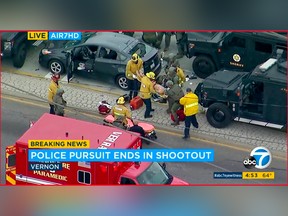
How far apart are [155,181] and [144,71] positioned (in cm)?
449

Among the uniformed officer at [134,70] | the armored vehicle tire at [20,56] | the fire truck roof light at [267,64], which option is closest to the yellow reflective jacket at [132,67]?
the uniformed officer at [134,70]

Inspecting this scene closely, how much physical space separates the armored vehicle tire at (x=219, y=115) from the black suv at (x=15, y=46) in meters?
5.42

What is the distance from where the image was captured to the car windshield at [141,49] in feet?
83.9

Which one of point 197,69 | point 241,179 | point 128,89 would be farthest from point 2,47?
point 241,179

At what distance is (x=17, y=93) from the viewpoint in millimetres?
25750

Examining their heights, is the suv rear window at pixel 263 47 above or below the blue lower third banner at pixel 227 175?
above

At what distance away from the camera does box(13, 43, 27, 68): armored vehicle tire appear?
85.5ft

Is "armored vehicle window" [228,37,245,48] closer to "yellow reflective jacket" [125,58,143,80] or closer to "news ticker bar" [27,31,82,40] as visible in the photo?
"yellow reflective jacket" [125,58,143,80]

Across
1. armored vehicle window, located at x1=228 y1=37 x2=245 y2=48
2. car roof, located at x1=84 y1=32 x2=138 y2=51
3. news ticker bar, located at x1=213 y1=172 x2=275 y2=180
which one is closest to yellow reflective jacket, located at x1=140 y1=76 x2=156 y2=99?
car roof, located at x1=84 y1=32 x2=138 y2=51

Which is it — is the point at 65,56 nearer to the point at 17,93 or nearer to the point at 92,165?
the point at 17,93

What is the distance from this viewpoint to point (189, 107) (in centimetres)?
2395

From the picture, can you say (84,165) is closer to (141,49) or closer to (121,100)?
(121,100)

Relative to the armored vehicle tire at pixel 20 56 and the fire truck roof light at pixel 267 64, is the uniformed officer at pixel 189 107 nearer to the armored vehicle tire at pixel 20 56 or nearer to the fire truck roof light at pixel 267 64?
the fire truck roof light at pixel 267 64

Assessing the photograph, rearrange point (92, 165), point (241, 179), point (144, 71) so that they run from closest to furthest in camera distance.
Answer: point (92, 165) < point (241, 179) < point (144, 71)
